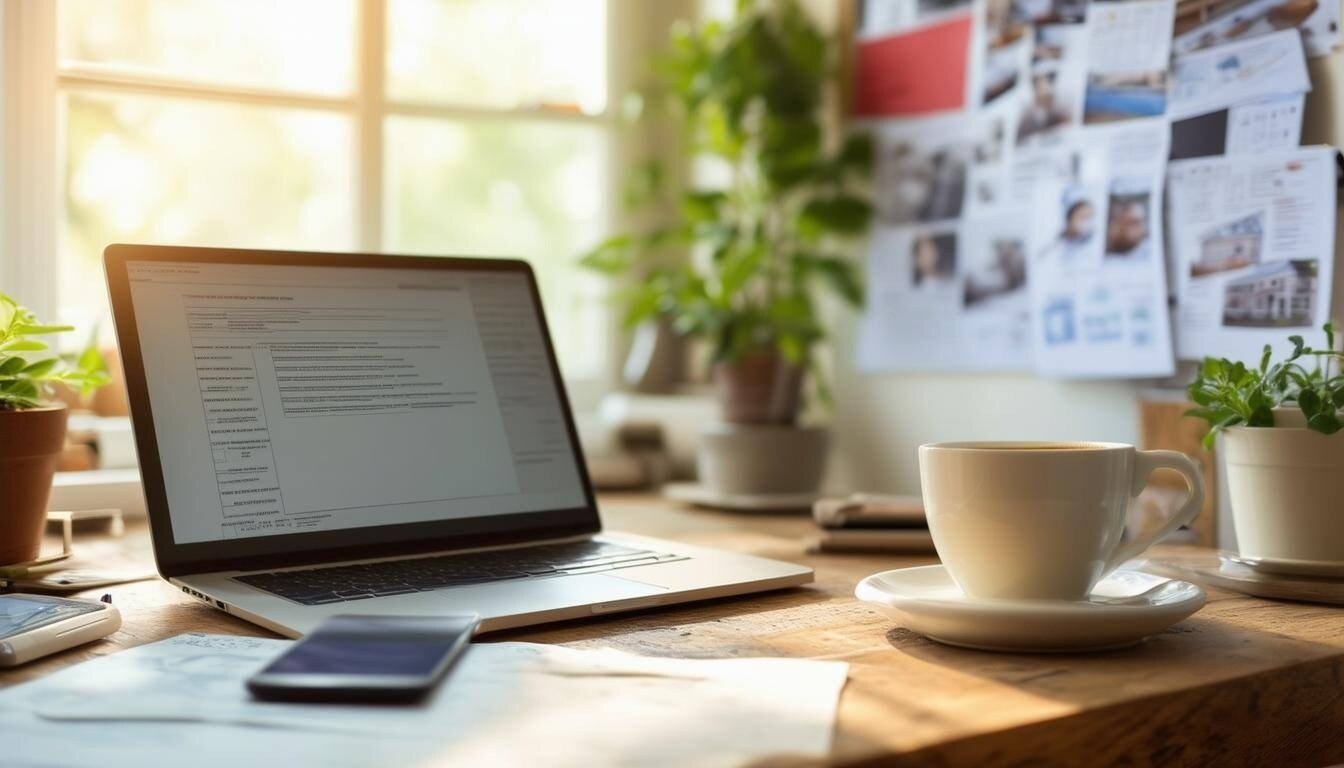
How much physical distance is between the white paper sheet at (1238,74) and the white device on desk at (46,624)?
3.59ft

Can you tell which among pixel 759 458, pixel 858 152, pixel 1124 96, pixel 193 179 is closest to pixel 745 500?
pixel 759 458

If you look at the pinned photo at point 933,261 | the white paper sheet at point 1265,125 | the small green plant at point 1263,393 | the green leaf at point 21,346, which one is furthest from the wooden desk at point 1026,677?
the pinned photo at point 933,261

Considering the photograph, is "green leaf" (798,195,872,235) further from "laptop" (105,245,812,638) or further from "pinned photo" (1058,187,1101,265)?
"laptop" (105,245,812,638)

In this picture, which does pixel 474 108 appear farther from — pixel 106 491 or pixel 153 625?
pixel 153 625

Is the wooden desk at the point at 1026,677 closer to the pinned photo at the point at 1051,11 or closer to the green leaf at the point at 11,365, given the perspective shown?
the green leaf at the point at 11,365

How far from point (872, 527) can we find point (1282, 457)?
370 mm

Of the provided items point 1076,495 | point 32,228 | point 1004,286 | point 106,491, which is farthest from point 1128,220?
point 32,228

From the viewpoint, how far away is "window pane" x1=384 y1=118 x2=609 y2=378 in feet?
5.80

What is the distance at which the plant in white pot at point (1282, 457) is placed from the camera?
33.7 inches

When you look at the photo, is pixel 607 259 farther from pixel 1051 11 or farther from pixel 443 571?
pixel 443 571

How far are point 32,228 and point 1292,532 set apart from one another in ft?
4.49

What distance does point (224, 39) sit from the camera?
161 centimetres

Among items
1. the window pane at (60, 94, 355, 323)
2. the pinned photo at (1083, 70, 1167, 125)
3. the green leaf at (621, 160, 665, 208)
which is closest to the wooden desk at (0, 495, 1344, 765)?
the pinned photo at (1083, 70, 1167, 125)

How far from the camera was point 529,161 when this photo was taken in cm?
189
